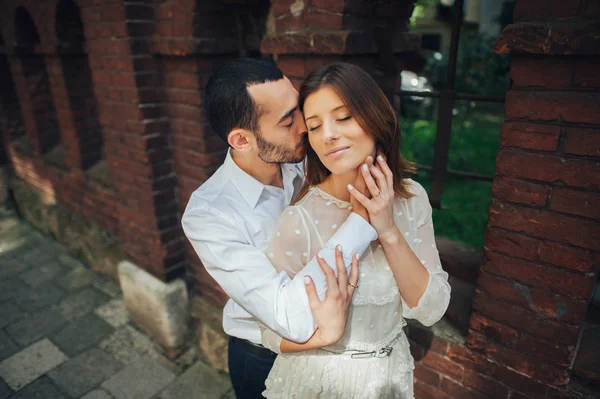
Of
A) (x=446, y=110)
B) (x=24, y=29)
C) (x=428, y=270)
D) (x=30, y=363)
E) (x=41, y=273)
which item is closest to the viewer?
(x=428, y=270)

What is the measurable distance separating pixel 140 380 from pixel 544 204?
9.71 feet

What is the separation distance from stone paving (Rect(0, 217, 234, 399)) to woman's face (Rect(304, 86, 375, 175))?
2294 mm

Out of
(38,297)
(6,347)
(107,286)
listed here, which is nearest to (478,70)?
(107,286)

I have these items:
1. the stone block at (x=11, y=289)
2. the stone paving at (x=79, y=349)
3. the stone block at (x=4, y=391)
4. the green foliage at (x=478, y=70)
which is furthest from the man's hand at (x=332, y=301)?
the green foliage at (x=478, y=70)

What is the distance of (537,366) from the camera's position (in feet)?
5.84

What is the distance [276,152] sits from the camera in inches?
67.9

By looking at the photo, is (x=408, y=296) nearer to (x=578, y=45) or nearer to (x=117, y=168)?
(x=578, y=45)

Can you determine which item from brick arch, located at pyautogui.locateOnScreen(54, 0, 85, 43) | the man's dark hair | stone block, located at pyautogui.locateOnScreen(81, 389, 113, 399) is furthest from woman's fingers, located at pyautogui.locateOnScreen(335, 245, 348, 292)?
brick arch, located at pyautogui.locateOnScreen(54, 0, 85, 43)

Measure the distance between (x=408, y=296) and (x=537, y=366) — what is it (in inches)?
34.7

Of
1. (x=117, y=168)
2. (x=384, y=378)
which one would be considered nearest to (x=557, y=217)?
(x=384, y=378)

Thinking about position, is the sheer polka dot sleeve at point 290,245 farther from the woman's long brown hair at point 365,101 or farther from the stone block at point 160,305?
the stone block at point 160,305

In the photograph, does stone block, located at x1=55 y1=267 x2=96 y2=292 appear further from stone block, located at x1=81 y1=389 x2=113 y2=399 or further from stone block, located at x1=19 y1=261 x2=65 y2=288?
stone block, located at x1=81 y1=389 x2=113 y2=399

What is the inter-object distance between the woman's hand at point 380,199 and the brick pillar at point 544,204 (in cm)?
61

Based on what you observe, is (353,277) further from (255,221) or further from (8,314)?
(8,314)
